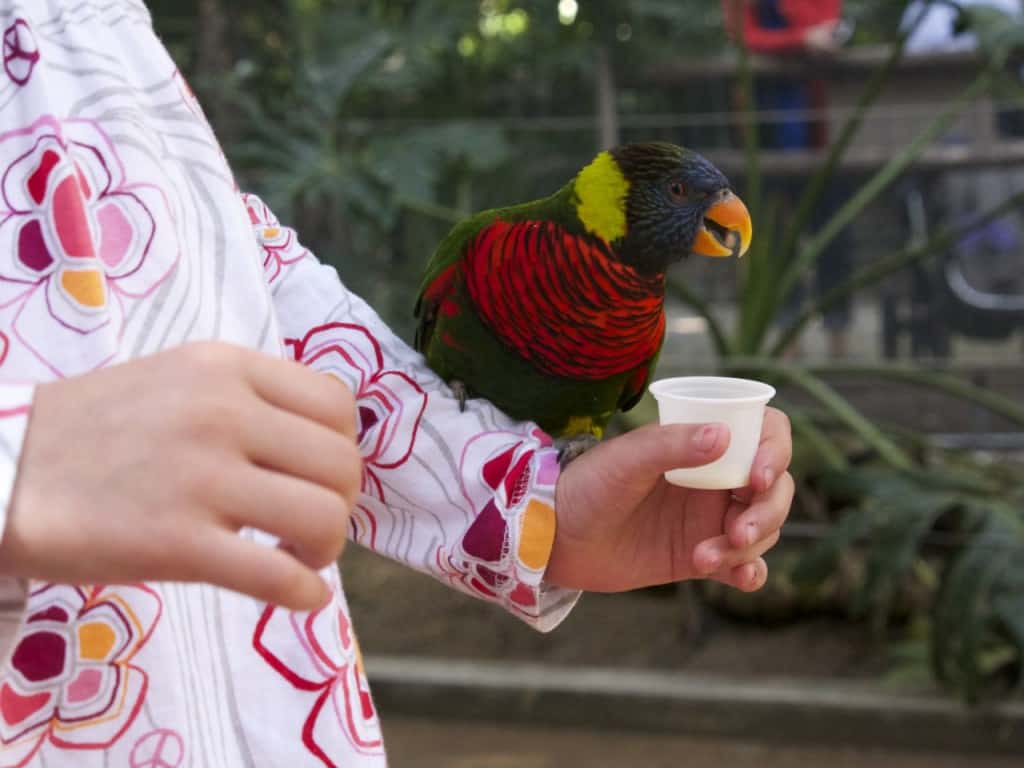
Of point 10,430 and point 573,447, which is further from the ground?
point 10,430

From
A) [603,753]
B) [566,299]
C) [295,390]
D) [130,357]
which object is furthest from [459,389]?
[603,753]

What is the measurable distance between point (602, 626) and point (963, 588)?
73cm

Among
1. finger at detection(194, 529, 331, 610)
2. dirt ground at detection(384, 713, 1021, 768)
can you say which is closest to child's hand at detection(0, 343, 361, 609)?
finger at detection(194, 529, 331, 610)

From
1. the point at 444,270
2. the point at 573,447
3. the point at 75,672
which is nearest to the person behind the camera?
the point at 75,672

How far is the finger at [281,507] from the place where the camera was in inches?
8.7

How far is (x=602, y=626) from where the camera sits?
6.23ft

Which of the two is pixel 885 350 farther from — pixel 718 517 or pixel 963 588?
pixel 718 517

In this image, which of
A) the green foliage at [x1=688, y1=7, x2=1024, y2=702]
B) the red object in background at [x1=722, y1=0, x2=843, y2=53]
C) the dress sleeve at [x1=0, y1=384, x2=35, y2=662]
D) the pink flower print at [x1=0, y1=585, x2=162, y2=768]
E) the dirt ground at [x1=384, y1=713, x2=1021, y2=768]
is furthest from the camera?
the red object in background at [x1=722, y1=0, x2=843, y2=53]

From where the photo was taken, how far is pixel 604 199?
0.69 m

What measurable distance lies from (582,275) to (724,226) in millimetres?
101

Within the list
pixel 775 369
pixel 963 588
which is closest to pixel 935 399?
pixel 775 369

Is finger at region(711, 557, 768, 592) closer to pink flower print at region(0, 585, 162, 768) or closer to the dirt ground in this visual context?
pink flower print at region(0, 585, 162, 768)

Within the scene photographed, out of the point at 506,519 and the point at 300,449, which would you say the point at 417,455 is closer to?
the point at 506,519

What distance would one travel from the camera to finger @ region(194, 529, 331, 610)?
0.71 ft
